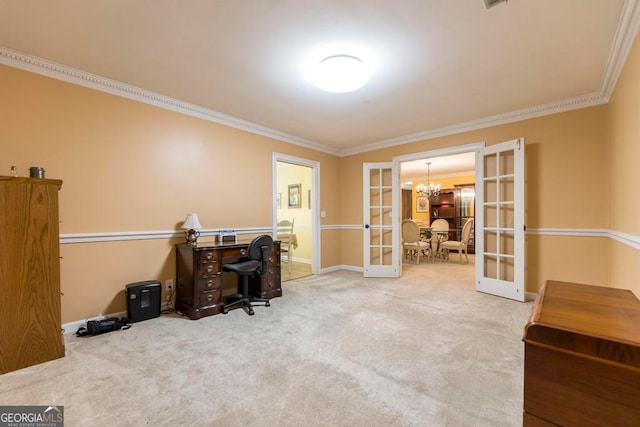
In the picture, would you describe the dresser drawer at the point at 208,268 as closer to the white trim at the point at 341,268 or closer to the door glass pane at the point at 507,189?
the white trim at the point at 341,268

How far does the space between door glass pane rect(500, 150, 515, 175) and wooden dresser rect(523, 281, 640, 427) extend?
3.37m

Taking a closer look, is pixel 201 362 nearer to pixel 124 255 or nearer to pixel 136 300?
pixel 136 300

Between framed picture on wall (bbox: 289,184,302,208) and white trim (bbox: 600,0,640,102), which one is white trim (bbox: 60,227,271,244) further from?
white trim (bbox: 600,0,640,102)

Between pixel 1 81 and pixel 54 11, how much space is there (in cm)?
101

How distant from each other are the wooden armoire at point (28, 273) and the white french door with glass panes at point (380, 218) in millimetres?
4034

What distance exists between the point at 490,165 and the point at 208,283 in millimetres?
4026

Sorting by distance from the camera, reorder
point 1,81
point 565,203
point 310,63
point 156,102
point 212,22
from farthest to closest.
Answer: point 565,203
point 156,102
point 310,63
point 1,81
point 212,22

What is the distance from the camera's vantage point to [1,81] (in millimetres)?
2289

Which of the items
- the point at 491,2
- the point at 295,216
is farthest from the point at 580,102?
the point at 295,216

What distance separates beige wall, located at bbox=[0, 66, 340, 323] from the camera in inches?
95.4

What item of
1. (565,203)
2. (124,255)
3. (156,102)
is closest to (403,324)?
(565,203)

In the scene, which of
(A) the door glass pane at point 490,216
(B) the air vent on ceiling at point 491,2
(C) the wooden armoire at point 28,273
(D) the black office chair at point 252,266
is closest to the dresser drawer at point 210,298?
(D) the black office chair at point 252,266

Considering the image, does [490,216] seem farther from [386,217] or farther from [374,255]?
[374,255]

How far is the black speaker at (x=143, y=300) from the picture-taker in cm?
274
